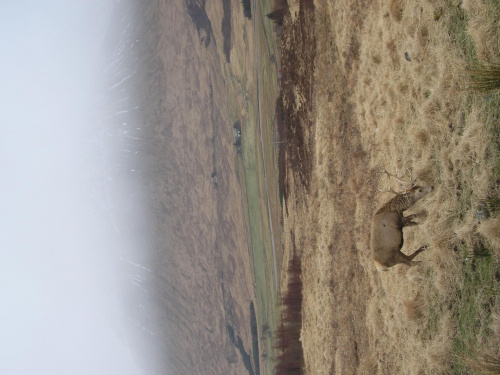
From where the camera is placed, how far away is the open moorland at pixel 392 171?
877 cm

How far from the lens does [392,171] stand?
478 inches

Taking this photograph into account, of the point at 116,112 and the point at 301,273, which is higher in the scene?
the point at 116,112

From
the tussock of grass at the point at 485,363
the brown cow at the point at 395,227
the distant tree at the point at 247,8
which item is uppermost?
the distant tree at the point at 247,8

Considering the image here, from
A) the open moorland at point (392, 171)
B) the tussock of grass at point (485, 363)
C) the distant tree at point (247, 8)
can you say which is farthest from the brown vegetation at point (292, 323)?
the distant tree at point (247, 8)

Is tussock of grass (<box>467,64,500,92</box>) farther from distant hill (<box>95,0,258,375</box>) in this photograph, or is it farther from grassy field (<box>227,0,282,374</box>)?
distant hill (<box>95,0,258,375</box>)

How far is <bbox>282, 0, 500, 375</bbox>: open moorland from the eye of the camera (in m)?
8.77

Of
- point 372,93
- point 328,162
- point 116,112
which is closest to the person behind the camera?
point 372,93

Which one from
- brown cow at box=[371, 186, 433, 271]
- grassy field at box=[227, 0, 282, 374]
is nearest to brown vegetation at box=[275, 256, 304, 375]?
grassy field at box=[227, 0, 282, 374]

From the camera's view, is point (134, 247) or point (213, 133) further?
point (134, 247)

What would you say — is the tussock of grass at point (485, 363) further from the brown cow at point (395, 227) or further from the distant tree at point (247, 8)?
the distant tree at point (247, 8)

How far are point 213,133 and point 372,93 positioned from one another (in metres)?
16.6

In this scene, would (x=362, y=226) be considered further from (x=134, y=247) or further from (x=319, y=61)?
(x=134, y=247)

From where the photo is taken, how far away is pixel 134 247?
132 feet

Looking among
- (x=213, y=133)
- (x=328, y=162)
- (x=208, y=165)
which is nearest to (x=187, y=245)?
(x=208, y=165)
